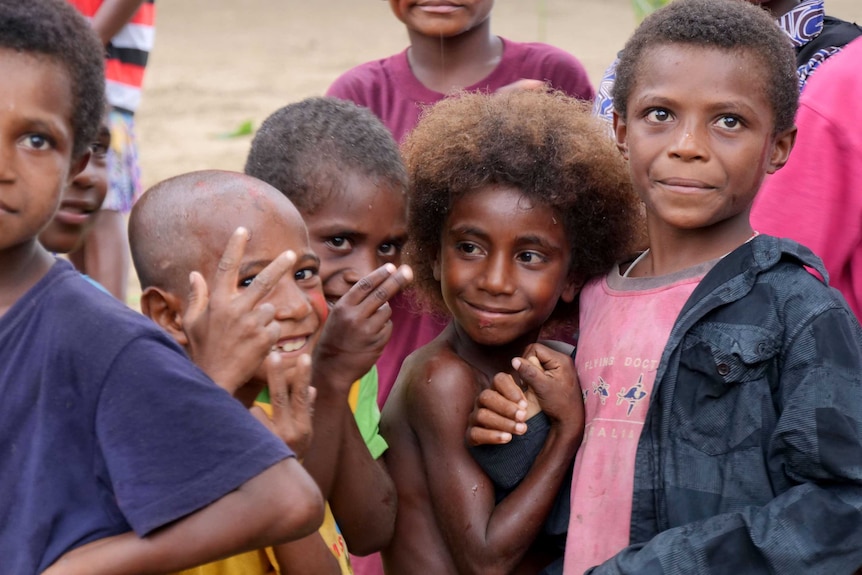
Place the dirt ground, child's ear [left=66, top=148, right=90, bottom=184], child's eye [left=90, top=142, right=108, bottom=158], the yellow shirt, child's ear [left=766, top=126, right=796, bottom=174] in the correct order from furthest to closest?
the dirt ground, child's eye [left=90, top=142, right=108, bottom=158], child's ear [left=766, top=126, right=796, bottom=174], the yellow shirt, child's ear [left=66, top=148, right=90, bottom=184]

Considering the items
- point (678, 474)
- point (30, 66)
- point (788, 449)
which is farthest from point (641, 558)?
point (30, 66)

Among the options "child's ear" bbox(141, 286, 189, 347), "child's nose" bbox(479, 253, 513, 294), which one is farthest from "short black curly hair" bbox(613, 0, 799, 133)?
"child's ear" bbox(141, 286, 189, 347)

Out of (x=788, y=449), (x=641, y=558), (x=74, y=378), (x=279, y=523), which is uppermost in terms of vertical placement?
(x=74, y=378)

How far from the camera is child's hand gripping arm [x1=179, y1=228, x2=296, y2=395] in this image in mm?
1933

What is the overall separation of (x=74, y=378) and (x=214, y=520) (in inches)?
11.7

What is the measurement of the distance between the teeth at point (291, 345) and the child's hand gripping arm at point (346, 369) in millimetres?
154

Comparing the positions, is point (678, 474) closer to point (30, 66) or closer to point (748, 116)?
point (748, 116)

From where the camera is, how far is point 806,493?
213 cm

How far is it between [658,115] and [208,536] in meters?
1.33

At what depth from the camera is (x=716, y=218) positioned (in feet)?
7.88

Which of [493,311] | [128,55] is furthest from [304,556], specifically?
[128,55]

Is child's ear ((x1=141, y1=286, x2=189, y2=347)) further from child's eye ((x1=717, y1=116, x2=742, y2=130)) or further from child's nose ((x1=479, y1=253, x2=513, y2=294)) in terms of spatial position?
child's eye ((x1=717, y1=116, x2=742, y2=130))

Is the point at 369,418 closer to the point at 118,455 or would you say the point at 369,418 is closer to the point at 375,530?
the point at 375,530

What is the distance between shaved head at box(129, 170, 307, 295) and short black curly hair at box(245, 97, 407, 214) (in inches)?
17.4
